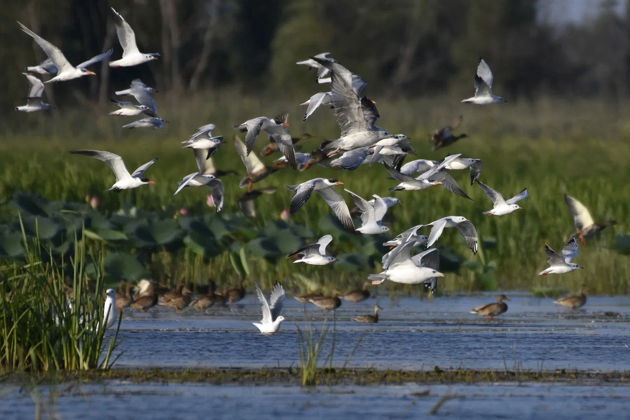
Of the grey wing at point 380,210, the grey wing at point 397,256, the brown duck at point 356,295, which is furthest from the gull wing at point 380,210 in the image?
the brown duck at point 356,295

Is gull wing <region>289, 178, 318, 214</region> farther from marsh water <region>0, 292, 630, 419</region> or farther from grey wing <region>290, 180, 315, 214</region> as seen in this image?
marsh water <region>0, 292, 630, 419</region>

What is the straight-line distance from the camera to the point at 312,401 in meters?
9.33

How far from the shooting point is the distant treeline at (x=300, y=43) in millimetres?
→ 47156

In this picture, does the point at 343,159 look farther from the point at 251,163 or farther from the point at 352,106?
the point at 251,163

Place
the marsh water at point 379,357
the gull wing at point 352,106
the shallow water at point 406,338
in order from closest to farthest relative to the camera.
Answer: the marsh water at point 379,357 < the shallow water at point 406,338 < the gull wing at point 352,106

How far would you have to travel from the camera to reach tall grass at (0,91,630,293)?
18.7 m

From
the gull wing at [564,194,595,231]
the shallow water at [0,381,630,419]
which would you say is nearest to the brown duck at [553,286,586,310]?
the gull wing at [564,194,595,231]

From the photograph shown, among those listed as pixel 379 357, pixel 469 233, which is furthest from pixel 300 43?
pixel 379 357

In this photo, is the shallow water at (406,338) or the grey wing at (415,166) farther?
the grey wing at (415,166)

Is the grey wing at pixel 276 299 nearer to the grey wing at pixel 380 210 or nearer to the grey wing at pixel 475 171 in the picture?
the grey wing at pixel 380 210

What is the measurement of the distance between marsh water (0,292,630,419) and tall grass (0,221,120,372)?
14.6 inches

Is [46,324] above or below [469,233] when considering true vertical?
below

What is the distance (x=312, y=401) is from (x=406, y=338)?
3.60 m

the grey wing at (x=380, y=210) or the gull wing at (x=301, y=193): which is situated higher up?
the gull wing at (x=301, y=193)
